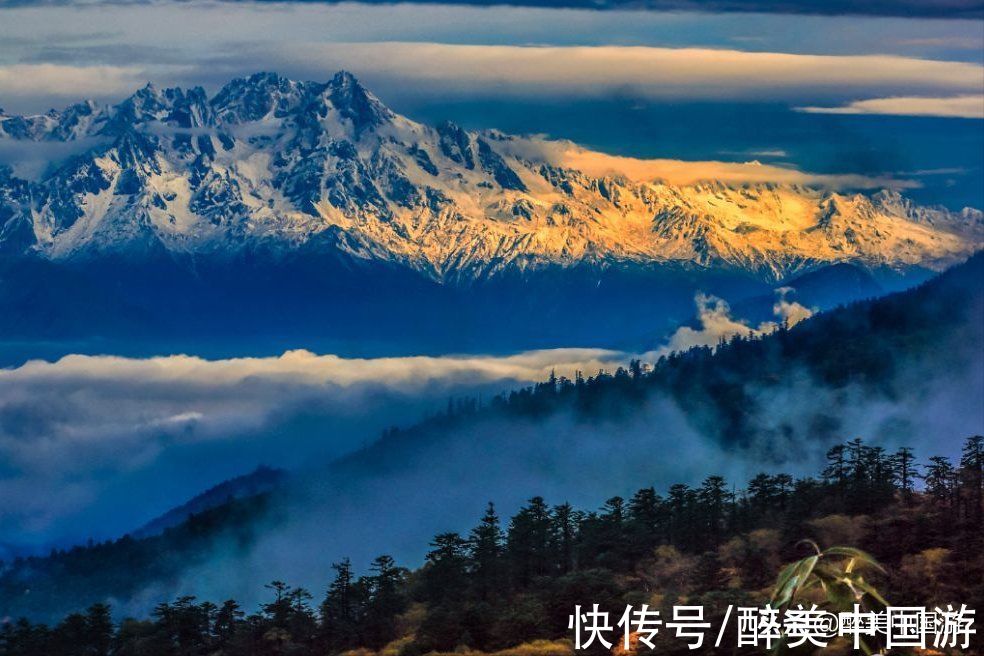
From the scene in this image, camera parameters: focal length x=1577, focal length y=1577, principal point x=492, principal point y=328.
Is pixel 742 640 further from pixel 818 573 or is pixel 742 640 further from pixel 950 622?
pixel 818 573

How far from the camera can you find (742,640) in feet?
177

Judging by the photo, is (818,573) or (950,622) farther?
(950,622)

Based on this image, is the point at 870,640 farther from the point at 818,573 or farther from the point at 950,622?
the point at 950,622

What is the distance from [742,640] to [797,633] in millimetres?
25328

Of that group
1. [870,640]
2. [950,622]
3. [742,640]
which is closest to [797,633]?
[870,640]

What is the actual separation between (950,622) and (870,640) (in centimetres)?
1549

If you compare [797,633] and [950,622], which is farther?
[950,622]

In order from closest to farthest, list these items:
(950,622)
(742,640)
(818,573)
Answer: (818,573) < (950,622) < (742,640)

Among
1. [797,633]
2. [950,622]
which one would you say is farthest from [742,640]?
[797,633]

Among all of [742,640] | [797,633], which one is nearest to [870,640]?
[797,633]

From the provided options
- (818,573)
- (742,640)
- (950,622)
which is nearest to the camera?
(818,573)

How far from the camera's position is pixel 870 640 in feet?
94.0

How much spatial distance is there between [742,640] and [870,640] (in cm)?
2576

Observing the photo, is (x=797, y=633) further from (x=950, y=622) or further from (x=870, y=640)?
(x=950, y=622)
